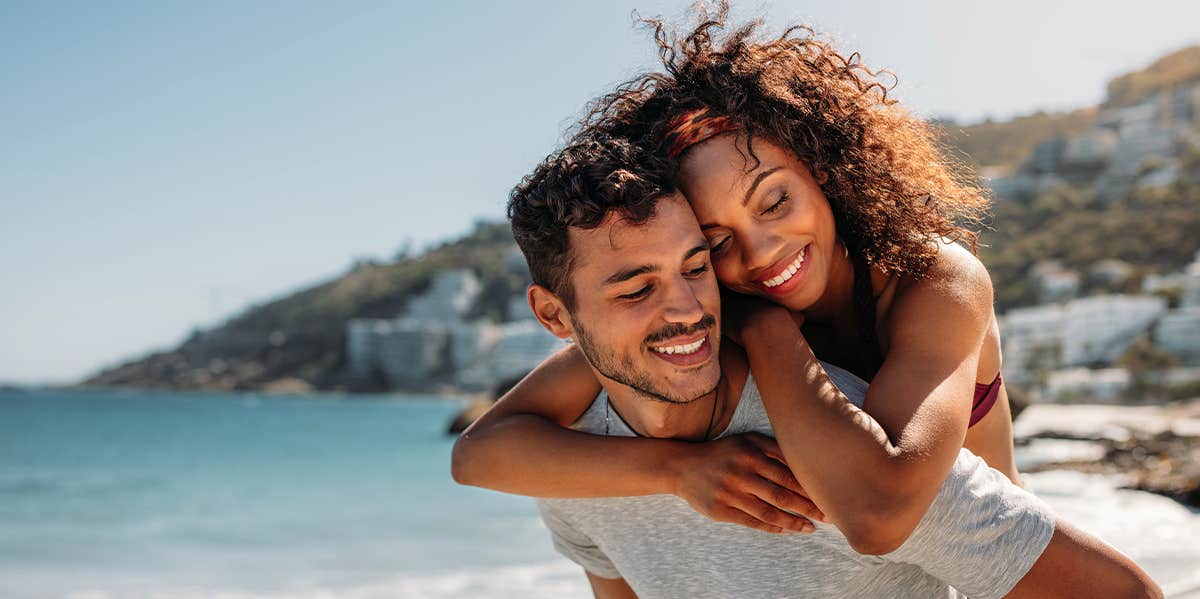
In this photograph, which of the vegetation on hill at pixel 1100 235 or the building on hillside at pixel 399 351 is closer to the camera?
the vegetation on hill at pixel 1100 235

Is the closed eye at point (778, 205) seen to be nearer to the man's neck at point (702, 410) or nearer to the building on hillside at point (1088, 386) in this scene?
the man's neck at point (702, 410)

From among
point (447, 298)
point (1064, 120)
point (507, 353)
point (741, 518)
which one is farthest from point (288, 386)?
point (741, 518)

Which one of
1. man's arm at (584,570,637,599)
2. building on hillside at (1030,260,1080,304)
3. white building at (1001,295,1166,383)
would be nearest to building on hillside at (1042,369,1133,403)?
white building at (1001,295,1166,383)

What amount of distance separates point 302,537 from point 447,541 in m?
2.93

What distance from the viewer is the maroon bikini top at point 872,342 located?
257cm

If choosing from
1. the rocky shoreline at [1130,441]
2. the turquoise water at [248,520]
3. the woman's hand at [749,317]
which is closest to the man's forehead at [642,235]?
the woman's hand at [749,317]

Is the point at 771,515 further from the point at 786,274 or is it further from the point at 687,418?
the point at 786,274

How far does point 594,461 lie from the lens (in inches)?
92.6

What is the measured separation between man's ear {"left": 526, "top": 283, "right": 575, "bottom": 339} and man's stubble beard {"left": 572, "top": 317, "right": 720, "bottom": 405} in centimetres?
8

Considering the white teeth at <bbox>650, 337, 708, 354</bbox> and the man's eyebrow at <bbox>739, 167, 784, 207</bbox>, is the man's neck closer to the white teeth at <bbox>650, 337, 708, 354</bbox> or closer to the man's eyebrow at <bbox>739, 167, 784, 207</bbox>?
the white teeth at <bbox>650, 337, 708, 354</bbox>

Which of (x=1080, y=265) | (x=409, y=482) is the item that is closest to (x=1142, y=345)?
Answer: (x=1080, y=265)

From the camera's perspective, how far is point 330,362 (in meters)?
102

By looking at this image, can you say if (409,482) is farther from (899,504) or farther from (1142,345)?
(1142,345)

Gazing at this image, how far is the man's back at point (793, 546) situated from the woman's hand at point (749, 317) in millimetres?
141
